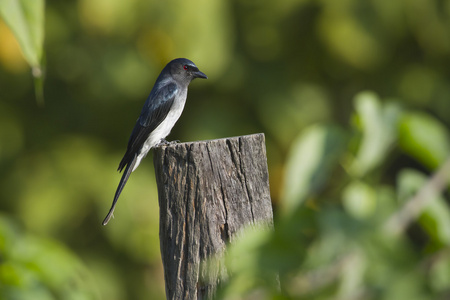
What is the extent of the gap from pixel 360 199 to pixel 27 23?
2.78ft

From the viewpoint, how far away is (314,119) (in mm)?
8352

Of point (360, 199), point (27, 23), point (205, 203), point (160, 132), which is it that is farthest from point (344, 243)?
point (160, 132)

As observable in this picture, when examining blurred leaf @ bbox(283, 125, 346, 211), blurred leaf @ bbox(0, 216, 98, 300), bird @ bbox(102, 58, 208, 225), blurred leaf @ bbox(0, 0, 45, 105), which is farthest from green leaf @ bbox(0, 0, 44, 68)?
bird @ bbox(102, 58, 208, 225)

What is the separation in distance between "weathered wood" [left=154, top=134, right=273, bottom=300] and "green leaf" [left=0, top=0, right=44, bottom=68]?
4.81 feet

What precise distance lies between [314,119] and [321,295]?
25.8 ft

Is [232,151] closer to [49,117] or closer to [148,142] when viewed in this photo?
[148,142]

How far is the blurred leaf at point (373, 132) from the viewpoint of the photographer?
0.69m

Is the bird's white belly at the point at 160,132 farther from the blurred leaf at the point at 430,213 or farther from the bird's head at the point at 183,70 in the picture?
the blurred leaf at the point at 430,213

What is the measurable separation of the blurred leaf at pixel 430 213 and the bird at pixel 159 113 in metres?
3.96

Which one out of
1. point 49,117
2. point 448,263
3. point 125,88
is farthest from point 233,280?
point 49,117

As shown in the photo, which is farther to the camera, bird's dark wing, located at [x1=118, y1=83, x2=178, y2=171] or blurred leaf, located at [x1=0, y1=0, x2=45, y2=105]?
bird's dark wing, located at [x1=118, y1=83, x2=178, y2=171]

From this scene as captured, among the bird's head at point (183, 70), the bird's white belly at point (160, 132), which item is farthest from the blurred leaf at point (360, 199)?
the bird's head at point (183, 70)

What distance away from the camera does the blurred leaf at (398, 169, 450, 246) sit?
68cm

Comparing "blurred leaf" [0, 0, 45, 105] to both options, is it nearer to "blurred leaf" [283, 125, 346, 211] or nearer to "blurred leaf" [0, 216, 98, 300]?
"blurred leaf" [283, 125, 346, 211]
